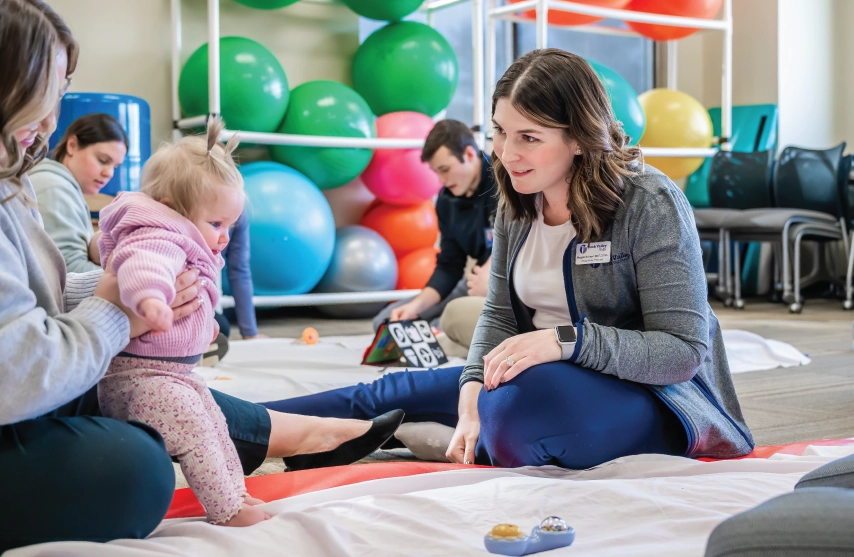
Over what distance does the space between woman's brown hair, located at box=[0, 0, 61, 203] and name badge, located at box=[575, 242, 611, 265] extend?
83 centimetres

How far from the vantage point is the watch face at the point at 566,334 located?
135 cm

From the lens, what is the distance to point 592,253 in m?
1.44

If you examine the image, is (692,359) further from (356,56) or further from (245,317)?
(356,56)

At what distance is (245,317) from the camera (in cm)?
340

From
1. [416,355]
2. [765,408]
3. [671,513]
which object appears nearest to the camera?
[671,513]

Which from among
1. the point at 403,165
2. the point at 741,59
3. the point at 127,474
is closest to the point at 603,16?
the point at 403,165

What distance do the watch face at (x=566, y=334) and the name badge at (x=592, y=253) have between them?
0.13 m

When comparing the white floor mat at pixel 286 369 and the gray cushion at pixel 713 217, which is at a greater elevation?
the gray cushion at pixel 713 217

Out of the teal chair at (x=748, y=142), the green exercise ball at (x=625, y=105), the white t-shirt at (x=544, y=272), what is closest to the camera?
the white t-shirt at (x=544, y=272)

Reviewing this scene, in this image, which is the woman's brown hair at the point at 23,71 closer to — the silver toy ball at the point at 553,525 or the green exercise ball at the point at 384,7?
the silver toy ball at the point at 553,525

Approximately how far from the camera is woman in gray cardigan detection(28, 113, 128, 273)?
227 cm

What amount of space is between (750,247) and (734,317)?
4.16 ft

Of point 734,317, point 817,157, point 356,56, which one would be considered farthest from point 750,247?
point 356,56

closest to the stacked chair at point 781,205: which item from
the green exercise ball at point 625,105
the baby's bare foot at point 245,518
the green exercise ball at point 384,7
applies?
the green exercise ball at point 625,105
